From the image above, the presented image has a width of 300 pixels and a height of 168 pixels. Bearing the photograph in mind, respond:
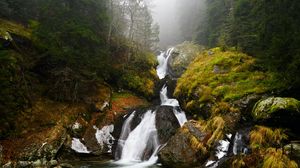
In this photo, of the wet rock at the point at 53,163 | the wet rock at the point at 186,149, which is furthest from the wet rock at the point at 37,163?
the wet rock at the point at 186,149

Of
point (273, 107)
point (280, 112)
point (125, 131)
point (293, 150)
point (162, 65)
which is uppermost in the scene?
point (162, 65)

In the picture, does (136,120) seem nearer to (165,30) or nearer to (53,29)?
(53,29)

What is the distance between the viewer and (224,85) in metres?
18.3

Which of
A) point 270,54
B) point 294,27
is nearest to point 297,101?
point 270,54

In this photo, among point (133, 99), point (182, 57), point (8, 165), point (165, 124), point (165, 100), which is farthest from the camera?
point (182, 57)

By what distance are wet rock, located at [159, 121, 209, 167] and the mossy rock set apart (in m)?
2.90

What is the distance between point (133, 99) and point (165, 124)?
744cm

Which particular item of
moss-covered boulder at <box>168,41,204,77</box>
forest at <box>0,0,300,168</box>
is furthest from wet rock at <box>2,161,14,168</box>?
moss-covered boulder at <box>168,41,204,77</box>

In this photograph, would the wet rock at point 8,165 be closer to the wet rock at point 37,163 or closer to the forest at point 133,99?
the forest at point 133,99

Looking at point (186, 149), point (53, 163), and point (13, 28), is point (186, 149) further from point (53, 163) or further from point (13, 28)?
point (13, 28)

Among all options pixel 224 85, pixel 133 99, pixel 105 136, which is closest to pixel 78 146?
pixel 105 136

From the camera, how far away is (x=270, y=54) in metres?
13.3

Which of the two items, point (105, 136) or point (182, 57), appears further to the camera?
point (182, 57)

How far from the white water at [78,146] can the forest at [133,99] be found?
7 centimetres
